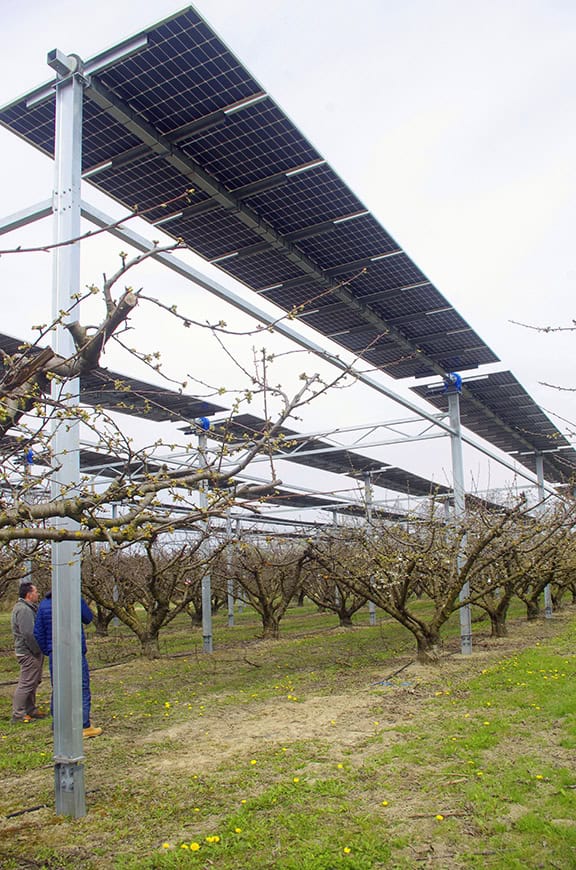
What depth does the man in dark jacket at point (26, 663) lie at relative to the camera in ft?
26.6

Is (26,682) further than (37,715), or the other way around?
(37,715)

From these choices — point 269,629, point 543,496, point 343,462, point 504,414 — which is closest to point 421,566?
point 504,414

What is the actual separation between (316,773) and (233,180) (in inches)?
202

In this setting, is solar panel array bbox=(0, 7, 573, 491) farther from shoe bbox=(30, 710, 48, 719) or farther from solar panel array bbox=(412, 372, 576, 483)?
shoe bbox=(30, 710, 48, 719)

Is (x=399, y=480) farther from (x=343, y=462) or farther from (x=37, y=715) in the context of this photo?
(x=37, y=715)

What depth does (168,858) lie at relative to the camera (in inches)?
157

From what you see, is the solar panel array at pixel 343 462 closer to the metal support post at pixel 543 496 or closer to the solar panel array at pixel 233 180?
the metal support post at pixel 543 496

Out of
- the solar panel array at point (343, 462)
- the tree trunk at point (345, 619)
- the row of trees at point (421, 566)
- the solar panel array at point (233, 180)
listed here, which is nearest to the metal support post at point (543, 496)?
the row of trees at point (421, 566)

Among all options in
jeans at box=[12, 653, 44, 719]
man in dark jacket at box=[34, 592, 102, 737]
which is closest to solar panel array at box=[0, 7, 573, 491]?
man in dark jacket at box=[34, 592, 102, 737]

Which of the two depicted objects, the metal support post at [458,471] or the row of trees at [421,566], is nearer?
the row of trees at [421,566]

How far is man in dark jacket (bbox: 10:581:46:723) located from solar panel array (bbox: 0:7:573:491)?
188 inches

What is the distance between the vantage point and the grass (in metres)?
4.11

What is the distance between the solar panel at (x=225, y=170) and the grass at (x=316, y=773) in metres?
3.29

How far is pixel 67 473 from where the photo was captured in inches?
187
